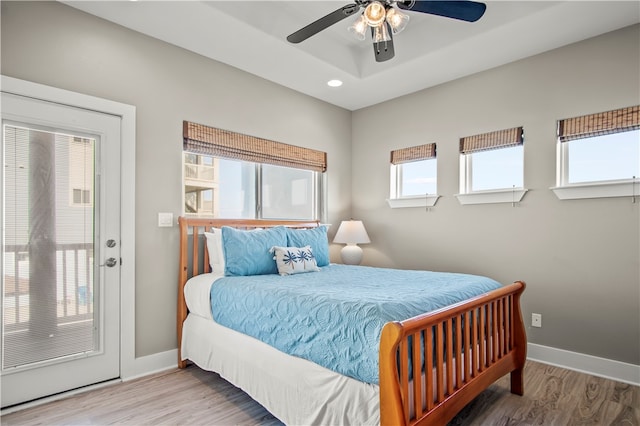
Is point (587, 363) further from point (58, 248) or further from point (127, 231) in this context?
point (58, 248)

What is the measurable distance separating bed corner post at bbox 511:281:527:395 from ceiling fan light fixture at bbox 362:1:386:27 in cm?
192

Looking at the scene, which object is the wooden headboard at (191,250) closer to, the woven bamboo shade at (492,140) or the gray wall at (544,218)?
the gray wall at (544,218)

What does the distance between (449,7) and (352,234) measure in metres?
2.50

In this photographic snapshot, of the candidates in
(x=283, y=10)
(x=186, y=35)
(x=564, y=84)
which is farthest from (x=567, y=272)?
(x=186, y=35)

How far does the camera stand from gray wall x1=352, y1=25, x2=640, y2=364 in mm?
2699

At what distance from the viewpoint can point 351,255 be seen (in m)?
4.03

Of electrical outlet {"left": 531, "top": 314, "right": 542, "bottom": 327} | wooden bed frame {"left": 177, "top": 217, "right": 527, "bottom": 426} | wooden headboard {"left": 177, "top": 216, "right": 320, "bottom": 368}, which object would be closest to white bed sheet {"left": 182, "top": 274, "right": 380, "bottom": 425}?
wooden bed frame {"left": 177, "top": 217, "right": 527, "bottom": 426}

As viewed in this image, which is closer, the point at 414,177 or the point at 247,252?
the point at 247,252

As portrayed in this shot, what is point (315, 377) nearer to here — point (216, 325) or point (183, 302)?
point (216, 325)

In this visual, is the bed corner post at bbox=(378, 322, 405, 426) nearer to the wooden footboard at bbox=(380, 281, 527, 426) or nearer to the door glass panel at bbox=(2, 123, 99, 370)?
the wooden footboard at bbox=(380, 281, 527, 426)

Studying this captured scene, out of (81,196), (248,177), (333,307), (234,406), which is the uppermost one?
(248,177)

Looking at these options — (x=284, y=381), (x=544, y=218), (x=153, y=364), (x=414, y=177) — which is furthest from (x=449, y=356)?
(x=414, y=177)

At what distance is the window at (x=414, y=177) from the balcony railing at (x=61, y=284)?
9.71ft

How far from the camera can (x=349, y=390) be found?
5.36 feet
